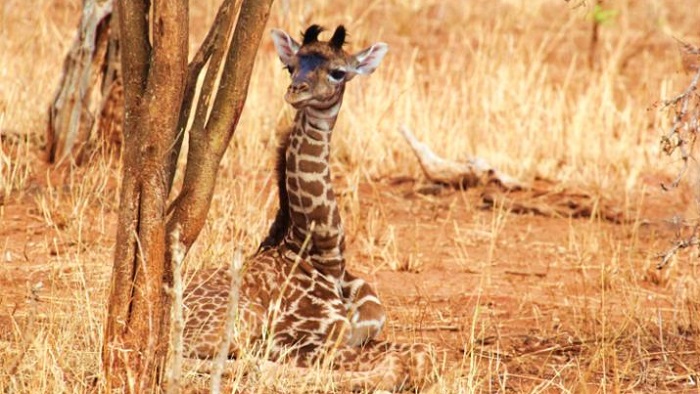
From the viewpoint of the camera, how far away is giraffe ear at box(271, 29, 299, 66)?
6699 mm

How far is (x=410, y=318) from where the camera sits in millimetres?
7016

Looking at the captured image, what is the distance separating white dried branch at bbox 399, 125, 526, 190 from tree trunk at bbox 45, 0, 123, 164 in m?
2.33

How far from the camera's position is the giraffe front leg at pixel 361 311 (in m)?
6.35

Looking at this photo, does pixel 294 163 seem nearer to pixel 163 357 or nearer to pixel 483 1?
pixel 163 357

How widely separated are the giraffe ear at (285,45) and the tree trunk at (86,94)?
299cm

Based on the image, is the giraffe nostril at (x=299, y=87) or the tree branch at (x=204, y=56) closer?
the tree branch at (x=204, y=56)

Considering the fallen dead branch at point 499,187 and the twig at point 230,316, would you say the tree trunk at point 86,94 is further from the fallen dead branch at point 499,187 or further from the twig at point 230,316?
the twig at point 230,316

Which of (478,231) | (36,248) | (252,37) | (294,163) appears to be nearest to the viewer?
(252,37)

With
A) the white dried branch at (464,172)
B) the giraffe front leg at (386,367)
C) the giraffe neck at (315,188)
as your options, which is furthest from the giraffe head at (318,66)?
the white dried branch at (464,172)

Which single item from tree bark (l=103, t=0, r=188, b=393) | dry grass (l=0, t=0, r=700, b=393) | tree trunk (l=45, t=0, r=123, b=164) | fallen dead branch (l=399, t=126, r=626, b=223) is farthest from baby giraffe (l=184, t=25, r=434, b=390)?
fallen dead branch (l=399, t=126, r=626, b=223)

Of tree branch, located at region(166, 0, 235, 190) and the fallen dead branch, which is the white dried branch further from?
tree branch, located at region(166, 0, 235, 190)

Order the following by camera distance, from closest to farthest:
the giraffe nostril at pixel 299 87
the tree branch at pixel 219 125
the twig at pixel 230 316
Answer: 1. the twig at pixel 230 316
2. the tree branch at pixel 219 125
3. the giraffe nostril at pixel 299 87

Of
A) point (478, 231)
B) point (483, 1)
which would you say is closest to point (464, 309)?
point (478, 231)

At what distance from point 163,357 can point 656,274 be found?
13.4 ft
